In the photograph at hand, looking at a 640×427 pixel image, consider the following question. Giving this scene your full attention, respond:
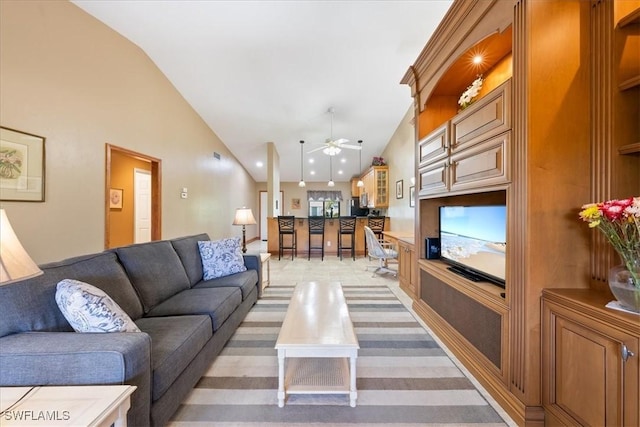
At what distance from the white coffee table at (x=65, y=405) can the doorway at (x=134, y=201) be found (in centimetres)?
388

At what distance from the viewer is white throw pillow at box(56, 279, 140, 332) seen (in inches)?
50.8

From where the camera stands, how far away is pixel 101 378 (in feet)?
3.50

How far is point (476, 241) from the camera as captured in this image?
2.15m

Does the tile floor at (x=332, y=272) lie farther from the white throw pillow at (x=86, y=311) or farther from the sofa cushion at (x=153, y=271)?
the white throw pillow at (x=86, y=311)

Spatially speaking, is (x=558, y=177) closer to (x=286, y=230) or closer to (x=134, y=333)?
(x=134, y=333)

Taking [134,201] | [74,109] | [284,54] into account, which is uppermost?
[284,54]

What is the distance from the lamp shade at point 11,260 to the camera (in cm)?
95

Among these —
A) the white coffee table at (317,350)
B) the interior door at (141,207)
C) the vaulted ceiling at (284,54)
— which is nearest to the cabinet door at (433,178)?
the white coffee table at (317,350)

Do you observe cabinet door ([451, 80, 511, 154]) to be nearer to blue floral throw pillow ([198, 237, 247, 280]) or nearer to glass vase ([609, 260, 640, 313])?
glass vase ([609, 260, 640, 313])

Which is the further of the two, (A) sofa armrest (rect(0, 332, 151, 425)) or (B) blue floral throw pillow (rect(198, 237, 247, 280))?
(B) blue floral throw pillow (rect(198, 237, 247, 280))

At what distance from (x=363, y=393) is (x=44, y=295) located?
1858mm

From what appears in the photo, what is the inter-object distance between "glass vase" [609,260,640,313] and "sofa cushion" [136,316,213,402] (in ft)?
7.04

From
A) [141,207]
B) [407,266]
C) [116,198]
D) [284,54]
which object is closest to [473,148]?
[407,266]

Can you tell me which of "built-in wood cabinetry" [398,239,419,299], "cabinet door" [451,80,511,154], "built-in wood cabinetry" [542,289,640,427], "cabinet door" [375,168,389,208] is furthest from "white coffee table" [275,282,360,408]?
"cabinet door" [375,168,389,208]
